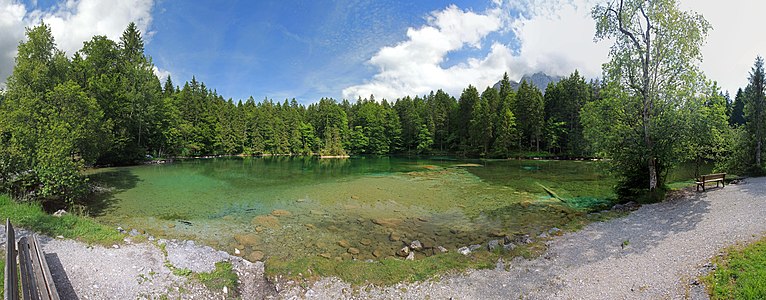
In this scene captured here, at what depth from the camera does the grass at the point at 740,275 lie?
623cm

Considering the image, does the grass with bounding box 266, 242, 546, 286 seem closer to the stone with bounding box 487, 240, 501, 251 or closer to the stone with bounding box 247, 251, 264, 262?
the stone with bounding box 487, 240, 501, 251

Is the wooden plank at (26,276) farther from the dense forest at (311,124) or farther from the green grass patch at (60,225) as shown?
the dense forest at (311,124)

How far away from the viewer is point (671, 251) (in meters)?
9.12

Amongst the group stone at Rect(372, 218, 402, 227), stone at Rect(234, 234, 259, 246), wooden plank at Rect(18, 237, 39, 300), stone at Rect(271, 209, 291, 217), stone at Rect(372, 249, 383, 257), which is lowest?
stone at Rect(372, 249, 383, 257)

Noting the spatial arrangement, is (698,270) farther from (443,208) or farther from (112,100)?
(112,100)

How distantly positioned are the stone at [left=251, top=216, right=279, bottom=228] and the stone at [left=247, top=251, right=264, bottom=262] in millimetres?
3574

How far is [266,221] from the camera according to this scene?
51.6 feet

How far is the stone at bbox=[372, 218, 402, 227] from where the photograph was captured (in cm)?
1534

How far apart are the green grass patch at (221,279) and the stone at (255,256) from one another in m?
1.59

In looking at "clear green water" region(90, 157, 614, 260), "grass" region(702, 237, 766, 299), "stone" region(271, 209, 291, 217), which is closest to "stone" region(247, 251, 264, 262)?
A: "clear green water" region(90, 157, 614, 260)

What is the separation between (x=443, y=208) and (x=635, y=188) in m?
10.5

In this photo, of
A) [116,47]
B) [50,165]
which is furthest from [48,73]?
[116,47]

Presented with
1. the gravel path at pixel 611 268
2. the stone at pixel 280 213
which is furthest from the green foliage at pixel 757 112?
the stone at pixel 280 213

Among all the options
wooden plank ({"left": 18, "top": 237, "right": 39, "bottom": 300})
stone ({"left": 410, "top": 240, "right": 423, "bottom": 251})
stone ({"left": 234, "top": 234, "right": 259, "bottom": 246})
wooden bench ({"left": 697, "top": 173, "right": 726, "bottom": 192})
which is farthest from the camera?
wooden bench ({"left": 697, "top": 173, "right": 726, "bottom": 192})
